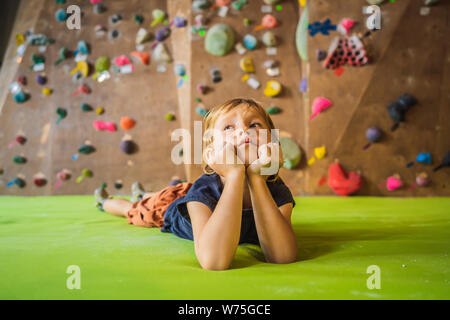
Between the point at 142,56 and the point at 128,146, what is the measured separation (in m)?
0.92

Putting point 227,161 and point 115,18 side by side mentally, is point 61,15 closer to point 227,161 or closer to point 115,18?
point 115,18

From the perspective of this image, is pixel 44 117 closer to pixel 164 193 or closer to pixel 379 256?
pixel 164 193

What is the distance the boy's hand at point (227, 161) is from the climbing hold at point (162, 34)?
2890 mm

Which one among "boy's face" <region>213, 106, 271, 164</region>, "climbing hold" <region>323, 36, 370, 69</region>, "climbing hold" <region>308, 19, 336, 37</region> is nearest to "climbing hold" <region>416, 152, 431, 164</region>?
"climbing hold" <region>323, 36, 370, 69</region>

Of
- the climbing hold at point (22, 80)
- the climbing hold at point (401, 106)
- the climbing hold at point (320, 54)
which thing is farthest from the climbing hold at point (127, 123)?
the climbing hold at point (401, 106)

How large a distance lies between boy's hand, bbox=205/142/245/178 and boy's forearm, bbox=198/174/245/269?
0.03 m

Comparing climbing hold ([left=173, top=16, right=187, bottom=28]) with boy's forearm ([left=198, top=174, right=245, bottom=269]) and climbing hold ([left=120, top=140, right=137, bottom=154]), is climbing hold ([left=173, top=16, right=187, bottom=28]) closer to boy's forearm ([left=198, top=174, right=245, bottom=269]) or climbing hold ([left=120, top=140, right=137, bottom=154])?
climbing hold ([left=120, top=140, right=137, bottom=154])

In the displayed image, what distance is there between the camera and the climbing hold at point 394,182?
303 centimetres

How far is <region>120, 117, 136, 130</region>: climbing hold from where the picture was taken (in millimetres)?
3537

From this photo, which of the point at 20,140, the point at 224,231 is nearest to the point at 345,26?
the point at 224,231

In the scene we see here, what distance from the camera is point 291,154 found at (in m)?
3.16

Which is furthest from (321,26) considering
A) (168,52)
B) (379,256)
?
(379,256)

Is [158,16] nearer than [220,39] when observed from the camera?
No

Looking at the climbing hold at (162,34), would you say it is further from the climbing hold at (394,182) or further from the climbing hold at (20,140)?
the climbing hold at (394,182)
